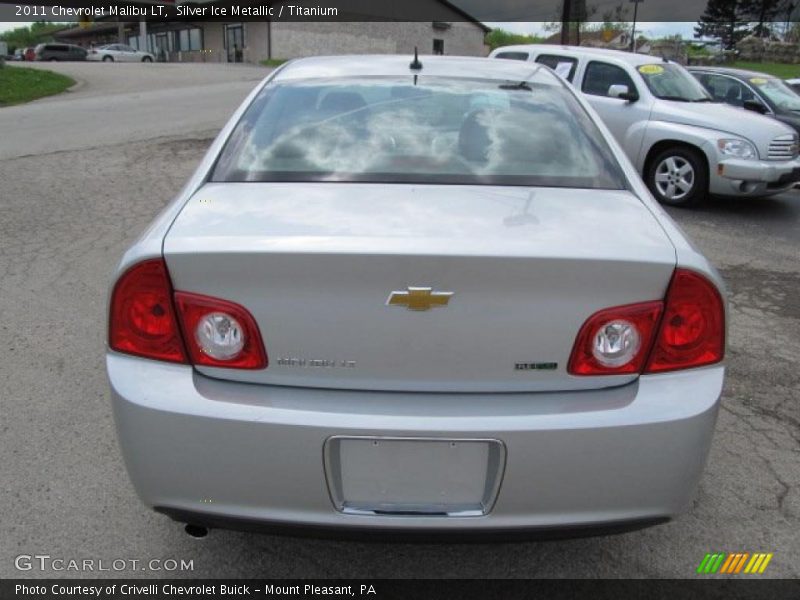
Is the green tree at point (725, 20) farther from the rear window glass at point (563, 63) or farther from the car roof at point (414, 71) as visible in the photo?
the car roof at point (414, 71)

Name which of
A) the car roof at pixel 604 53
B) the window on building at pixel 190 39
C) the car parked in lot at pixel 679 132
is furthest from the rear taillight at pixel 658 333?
the window on building at pixel 190 39

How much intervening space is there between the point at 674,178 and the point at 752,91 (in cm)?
396

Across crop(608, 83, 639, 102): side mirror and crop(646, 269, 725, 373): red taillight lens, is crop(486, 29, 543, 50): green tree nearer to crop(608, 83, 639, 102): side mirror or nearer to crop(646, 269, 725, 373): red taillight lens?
crop(608, 83, 639, 102): side mirror

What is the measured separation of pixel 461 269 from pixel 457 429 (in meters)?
0.41

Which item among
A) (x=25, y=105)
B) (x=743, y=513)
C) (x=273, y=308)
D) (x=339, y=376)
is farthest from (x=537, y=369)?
(x=25, y=105)

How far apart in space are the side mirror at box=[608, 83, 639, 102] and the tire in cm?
81

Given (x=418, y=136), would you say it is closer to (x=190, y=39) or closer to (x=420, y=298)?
(x=420, y=298)

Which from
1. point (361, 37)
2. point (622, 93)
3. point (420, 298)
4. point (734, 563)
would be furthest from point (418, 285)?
point (361, 37)

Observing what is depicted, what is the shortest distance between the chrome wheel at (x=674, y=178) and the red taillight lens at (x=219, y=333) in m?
7.27

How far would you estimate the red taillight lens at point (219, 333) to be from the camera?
5.87 feet

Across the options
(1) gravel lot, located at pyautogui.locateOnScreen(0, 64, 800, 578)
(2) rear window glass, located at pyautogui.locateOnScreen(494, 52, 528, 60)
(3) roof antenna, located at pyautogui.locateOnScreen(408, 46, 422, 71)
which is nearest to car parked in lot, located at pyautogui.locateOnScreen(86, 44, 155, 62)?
(2) rear window glass, located at pyautogui.locateOnScreen(494, 52, 528, 60)

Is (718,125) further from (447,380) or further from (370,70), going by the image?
(447,380)

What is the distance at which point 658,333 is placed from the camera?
1.84 metres

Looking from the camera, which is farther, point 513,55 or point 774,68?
point 774,68
